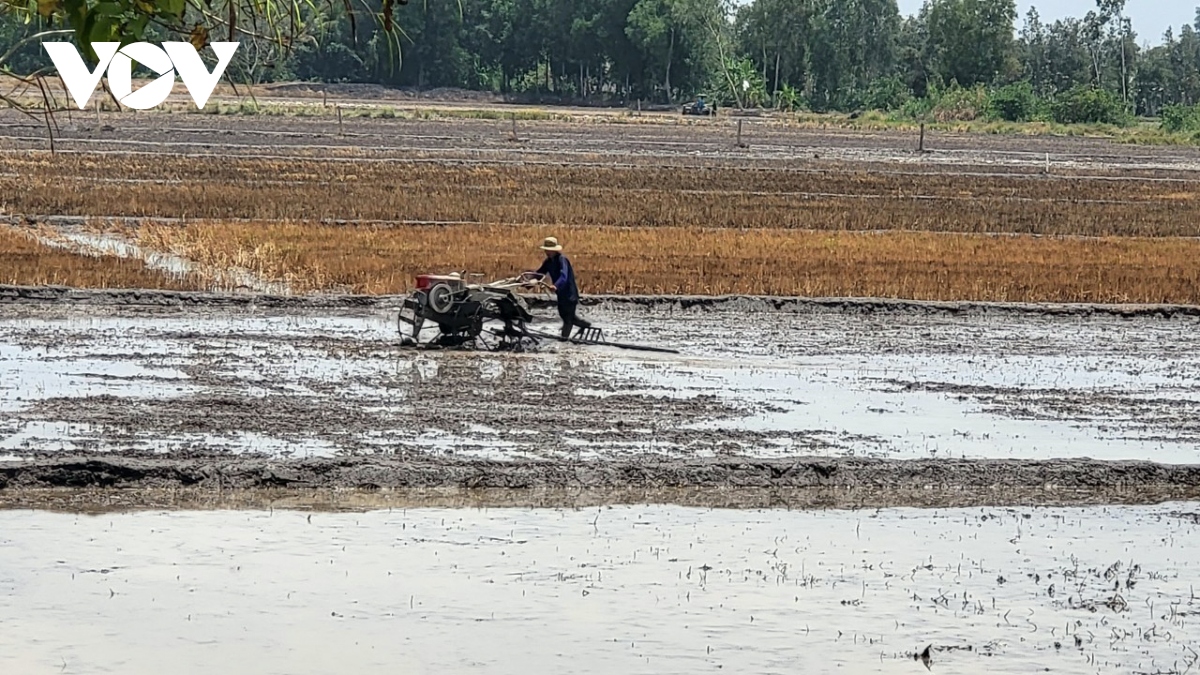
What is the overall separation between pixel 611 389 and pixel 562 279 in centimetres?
190

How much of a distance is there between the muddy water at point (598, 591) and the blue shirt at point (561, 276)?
555cm

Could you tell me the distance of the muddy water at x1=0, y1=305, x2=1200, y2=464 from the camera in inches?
428

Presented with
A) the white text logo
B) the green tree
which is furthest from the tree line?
the white text logo

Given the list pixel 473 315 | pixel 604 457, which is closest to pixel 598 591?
pixel 604 457

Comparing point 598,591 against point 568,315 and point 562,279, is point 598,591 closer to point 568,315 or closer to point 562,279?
point 562,279

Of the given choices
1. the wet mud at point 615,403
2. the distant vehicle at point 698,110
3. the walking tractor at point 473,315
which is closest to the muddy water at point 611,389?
the wet mud at point 615,403

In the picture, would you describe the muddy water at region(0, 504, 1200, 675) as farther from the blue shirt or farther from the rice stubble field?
the blue shirt

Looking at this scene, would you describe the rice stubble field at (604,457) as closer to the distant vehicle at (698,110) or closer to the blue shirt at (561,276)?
the blue shirt at (561,276)

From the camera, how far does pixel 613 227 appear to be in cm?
2595

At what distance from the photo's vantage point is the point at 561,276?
578 inches

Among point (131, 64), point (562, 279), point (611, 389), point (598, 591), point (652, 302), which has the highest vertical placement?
point (131, 64)

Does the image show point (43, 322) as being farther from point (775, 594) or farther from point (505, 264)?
point (775, 594)

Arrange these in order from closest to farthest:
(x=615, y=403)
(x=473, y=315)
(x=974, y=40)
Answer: (x=615, y=403) → (x=473, y=315) → (x=974, y=40)

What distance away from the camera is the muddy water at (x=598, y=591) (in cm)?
675
